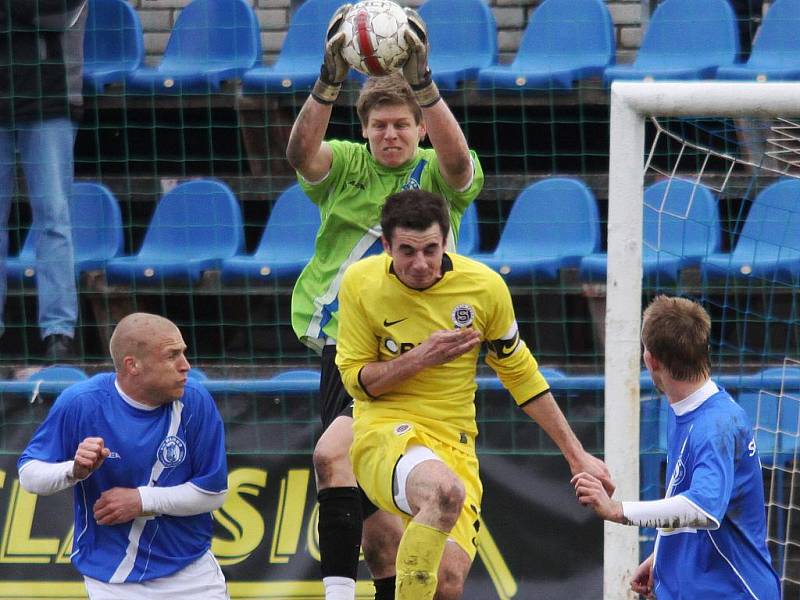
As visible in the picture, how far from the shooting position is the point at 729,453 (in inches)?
163

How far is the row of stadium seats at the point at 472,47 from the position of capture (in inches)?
312

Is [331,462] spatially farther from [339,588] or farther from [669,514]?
[669,514]

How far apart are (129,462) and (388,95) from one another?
5.00ft

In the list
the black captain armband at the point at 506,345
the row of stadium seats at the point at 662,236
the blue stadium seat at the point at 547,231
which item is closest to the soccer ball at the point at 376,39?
the black captain armband at the point at 506,345

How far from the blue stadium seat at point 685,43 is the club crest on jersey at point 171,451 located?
3.80 metres

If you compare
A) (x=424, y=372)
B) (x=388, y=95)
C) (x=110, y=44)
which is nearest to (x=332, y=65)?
(x=388, y=95)

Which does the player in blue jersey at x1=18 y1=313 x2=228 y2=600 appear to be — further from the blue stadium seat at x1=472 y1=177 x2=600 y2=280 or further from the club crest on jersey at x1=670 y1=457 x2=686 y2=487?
the blue stadium seat at x1=472 y1=177 x2=600 y2=280

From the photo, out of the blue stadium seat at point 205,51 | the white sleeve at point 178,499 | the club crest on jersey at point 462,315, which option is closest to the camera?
the club crest on jersey at point 462,315

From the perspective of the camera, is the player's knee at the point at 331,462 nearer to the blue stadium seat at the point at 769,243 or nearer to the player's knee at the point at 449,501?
the player's knee at the point at 449,501

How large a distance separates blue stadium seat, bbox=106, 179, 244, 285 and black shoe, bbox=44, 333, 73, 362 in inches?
21.0

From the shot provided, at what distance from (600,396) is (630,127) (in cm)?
138

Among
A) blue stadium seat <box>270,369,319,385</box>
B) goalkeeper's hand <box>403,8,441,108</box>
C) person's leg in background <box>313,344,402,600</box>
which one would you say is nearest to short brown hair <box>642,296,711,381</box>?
goalkeeper's hand <box>403,8,441,108</box>

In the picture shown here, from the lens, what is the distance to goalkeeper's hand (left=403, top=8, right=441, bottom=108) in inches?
188

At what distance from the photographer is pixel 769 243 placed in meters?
7.01
